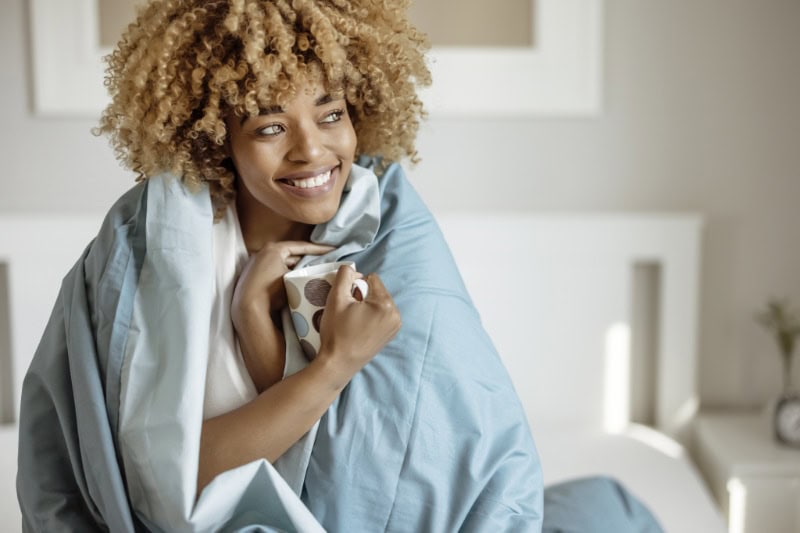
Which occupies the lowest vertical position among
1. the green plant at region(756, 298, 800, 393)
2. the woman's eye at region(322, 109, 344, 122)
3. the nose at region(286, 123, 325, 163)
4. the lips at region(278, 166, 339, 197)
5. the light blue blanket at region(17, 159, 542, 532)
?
the green plant at region(756, 298, 800, 393)

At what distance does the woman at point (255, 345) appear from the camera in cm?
111

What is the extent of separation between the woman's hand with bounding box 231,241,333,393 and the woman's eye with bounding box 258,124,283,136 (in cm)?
16

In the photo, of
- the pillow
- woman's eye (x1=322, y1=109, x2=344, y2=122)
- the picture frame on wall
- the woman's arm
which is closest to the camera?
the woman's arm

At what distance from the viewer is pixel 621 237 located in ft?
7.32


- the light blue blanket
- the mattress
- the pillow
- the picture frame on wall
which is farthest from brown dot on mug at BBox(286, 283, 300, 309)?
the picture frame on wall

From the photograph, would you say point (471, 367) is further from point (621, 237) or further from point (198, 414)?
point (621, 237)

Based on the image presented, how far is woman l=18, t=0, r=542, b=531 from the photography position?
1.11m

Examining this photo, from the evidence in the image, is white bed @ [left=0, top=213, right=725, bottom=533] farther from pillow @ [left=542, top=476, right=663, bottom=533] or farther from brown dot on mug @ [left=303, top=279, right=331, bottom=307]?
brown dot on mug @ [left=303, top=279, right=331, bottom=307]

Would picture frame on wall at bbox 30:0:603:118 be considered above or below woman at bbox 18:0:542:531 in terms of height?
above

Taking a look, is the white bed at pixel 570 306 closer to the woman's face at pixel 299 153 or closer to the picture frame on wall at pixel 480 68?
the picture frame on wall at pixel 480 68

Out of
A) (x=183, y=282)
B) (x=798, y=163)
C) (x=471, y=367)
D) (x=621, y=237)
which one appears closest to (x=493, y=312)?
(x=621, y=237)

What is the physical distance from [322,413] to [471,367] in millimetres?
215

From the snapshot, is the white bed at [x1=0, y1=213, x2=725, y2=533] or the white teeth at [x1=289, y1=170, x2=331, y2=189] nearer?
the white teeth at [x1=289, y1=170, x2=331, y2=189]

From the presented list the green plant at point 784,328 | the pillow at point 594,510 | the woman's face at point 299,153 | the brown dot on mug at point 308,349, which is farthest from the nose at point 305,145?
the green plant at point 784,328
